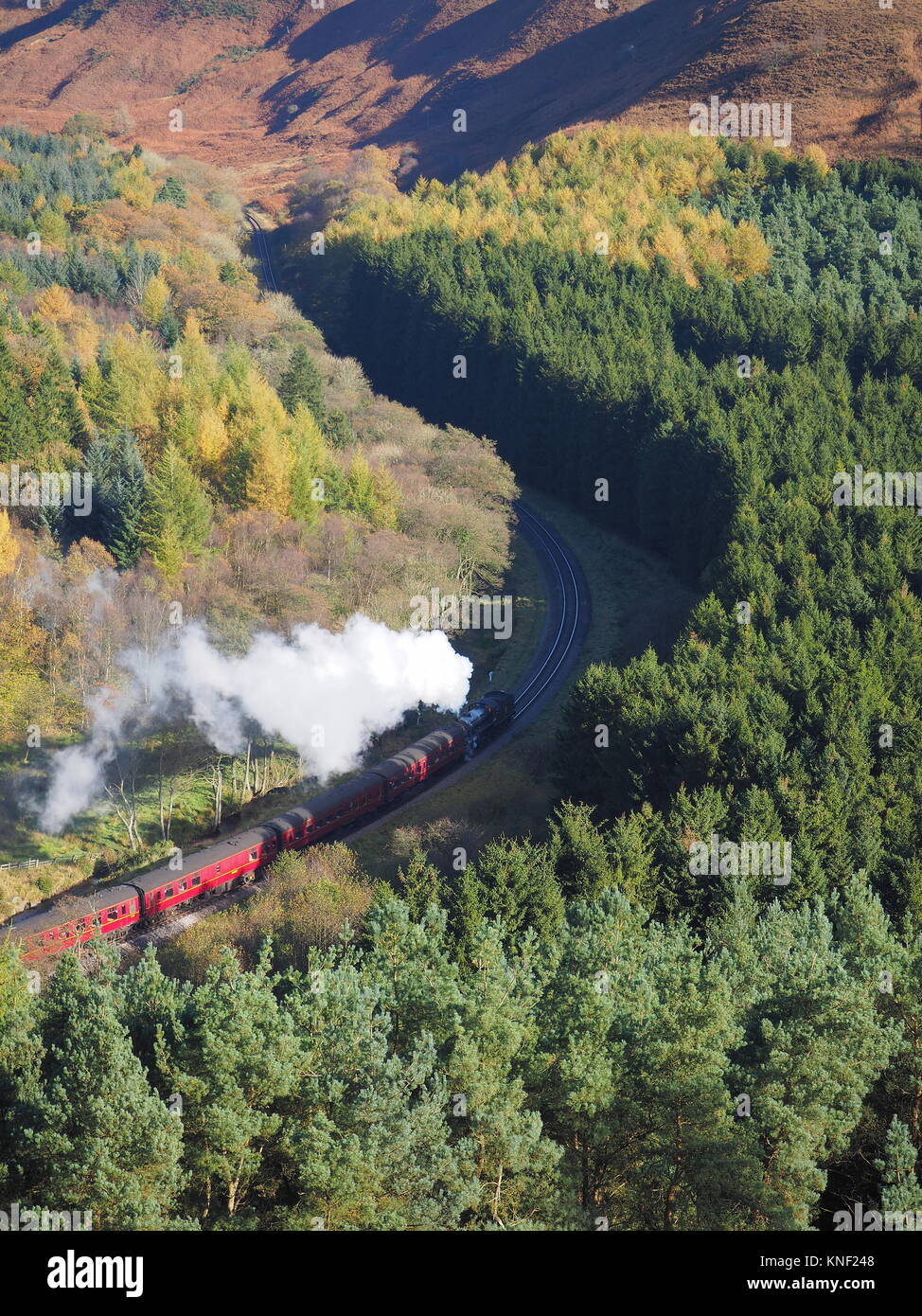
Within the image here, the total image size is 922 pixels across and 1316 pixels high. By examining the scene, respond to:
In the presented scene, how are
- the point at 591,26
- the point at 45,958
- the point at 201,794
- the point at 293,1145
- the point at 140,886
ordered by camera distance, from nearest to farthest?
the point at 293,1145
the point at 45,958
the point at 140,886
the point at 201,794
the point at 591,26

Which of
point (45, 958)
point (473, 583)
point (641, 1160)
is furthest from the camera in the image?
point (473, 583)

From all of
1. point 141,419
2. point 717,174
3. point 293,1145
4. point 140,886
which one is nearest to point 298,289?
point 717,174

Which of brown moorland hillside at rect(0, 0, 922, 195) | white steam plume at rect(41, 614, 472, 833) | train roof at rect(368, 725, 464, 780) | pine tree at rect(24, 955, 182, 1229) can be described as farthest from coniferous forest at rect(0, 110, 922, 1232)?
brown moorland hillside at rect(0, 0, 922, 195)

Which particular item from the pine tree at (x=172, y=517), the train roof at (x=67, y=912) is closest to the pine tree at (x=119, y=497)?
the pine tree at (x=172, y=517)

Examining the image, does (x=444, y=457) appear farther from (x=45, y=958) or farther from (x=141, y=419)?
(x=45, y=958)

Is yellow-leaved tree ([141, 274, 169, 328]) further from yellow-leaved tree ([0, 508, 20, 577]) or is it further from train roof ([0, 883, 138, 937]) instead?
train roof ([0, 883, 138, 937])

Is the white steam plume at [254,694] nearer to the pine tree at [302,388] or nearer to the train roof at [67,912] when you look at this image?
the train roof at [67,912]
